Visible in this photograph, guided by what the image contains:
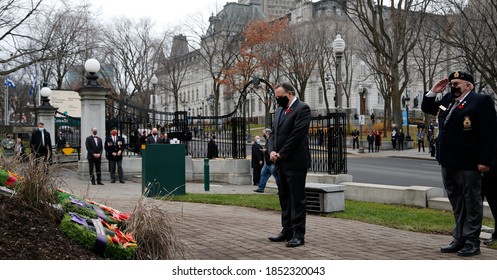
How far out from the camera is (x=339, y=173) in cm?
1484

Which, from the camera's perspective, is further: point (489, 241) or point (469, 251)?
point (489, 241)

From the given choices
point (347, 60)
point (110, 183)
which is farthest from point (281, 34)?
point (110, 183)

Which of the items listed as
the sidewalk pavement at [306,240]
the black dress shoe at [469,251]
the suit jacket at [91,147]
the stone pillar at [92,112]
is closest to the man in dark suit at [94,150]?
the suit jacket at [91,147]

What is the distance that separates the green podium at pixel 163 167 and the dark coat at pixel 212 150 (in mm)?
6103

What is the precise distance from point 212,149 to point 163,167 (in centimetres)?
679

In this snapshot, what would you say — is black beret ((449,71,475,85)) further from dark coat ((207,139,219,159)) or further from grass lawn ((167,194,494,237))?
dark coat ((207,139,219,159))

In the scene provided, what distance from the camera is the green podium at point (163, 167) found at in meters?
13.0

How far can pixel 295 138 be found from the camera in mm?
6770

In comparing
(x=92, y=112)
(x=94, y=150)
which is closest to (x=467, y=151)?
(x=94, y=150)

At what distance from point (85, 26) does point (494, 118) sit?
1396 inches

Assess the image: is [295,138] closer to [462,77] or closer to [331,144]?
[462,77]

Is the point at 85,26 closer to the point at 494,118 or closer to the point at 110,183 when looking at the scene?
the point at 110,183

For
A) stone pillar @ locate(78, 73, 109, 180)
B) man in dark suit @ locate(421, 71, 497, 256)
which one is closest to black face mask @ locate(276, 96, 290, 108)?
man in dark suit @ locate(421, 71, 497, 256)

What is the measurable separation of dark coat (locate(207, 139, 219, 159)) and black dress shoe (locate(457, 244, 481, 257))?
45.4 feet
